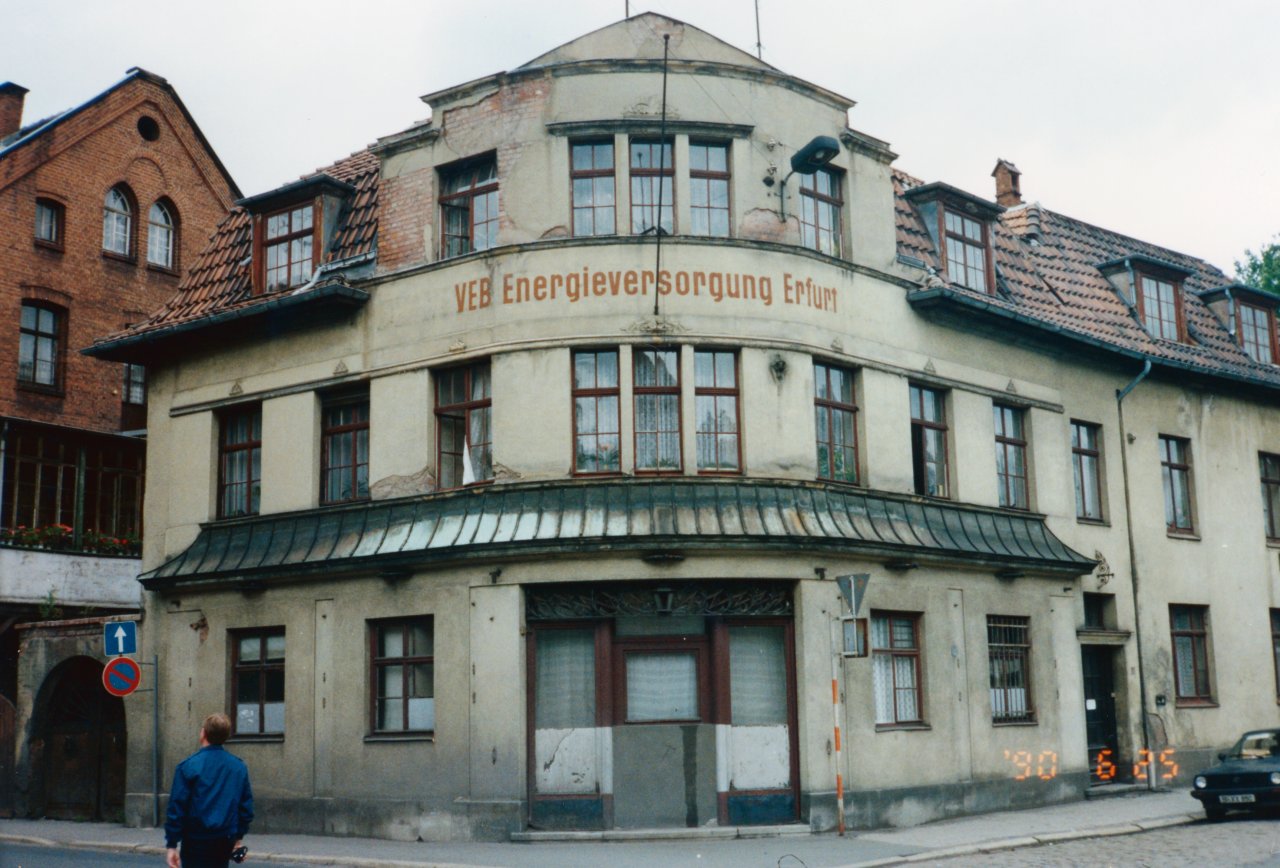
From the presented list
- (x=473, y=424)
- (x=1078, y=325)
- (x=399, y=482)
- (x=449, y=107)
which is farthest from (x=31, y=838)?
(x=1078, y=325)

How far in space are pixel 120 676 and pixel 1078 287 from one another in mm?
18733

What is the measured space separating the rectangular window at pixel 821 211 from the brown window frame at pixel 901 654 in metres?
5.43

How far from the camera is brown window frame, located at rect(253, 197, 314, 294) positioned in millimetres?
22688

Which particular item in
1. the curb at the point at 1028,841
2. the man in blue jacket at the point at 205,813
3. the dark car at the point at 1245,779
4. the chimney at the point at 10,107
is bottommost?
the curb at the point at 1028,841

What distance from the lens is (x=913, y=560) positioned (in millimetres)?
20547

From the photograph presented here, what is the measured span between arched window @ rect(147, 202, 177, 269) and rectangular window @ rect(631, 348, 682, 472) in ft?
62.6

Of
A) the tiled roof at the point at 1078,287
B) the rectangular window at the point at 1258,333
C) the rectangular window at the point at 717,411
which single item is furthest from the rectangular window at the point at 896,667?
the rectangular window at the point at 1258,333

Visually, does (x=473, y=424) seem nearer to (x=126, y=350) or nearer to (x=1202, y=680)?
(x=126, y=350)

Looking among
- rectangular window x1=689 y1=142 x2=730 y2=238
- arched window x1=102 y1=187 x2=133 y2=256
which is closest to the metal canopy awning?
rectangular window x1=689 y1=142 x2=730 y2=238

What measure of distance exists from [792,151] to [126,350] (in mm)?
11761

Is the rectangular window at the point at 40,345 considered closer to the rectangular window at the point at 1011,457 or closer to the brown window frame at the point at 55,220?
the brown window frame at the point at 55,220

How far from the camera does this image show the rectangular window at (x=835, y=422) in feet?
66.6

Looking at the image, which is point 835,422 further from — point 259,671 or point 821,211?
point 259,671

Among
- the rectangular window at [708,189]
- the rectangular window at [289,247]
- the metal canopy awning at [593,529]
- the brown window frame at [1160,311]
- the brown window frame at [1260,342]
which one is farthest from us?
the brown window frame at [1260,342]
